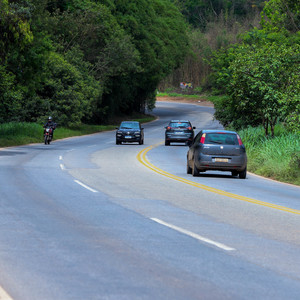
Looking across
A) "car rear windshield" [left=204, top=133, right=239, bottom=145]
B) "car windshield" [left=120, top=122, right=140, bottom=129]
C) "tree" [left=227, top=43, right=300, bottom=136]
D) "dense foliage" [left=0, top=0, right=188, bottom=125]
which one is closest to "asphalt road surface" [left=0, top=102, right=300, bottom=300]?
"car rear windshield" [left=204, top=133, right=239, bottom=145]

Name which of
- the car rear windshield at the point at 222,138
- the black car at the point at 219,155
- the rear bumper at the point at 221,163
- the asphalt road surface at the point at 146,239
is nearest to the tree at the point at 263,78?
the car rear windshield at the point at 222,138

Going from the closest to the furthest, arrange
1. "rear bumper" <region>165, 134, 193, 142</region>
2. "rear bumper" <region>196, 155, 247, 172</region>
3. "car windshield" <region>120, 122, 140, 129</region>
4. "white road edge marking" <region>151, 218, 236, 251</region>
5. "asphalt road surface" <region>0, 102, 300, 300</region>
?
1. "asphalt road surface" <region>0, 102, 300, 300</region>
2. "white road edge marking" <region>151, 218, 236, 251</region>
3. "rear bumper" <region>196, 155, 247, 172</region>
4. "rear bumper" <region>165, 134, 193, 142</region>
5. "car windshield" <region>120, 122, 140, 129</region>

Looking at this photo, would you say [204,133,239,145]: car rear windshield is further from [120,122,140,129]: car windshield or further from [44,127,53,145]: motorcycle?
[120,122,140,129]: car windshield

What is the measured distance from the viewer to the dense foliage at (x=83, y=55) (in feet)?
136

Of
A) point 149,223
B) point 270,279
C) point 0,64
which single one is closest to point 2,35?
point 0,64

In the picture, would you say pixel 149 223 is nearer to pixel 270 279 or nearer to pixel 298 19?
pixel 270 279

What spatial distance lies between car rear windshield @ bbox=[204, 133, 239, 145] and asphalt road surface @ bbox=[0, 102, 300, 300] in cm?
248

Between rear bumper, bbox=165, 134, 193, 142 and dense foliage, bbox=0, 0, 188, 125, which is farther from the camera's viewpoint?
rear bumper, bbox=165, 134, 193, 142

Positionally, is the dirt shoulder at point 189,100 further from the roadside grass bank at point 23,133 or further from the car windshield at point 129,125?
the car windshield at point 129,125

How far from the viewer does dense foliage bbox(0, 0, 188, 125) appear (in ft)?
136

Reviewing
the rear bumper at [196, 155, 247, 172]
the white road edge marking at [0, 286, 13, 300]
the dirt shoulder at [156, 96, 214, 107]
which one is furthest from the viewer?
the dirt shoulder at [156, 96, 214, 107]

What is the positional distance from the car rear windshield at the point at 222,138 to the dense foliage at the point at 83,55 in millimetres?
16585

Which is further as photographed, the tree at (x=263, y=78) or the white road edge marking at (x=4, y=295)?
the tree at (x=263, y=78)

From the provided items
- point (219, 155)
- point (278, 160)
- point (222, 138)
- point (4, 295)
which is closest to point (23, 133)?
point (278, 160)
